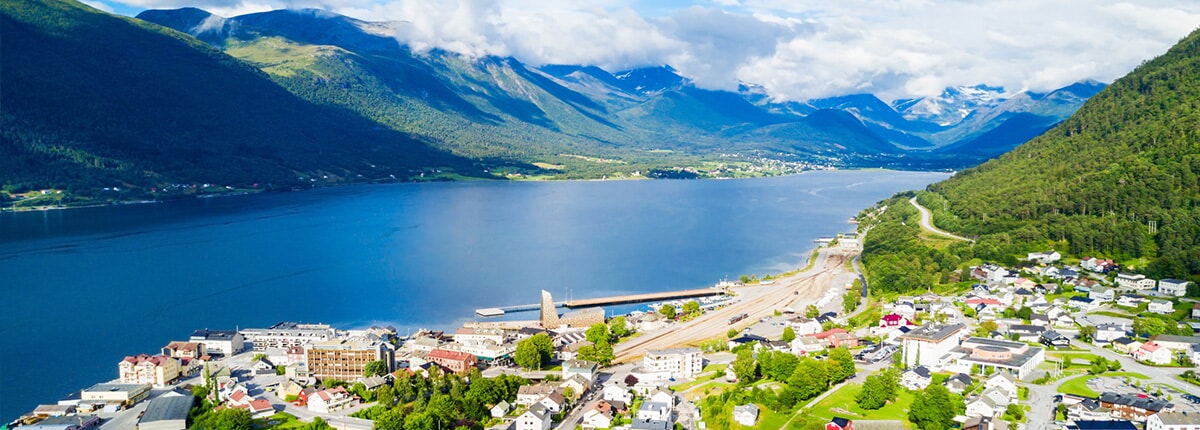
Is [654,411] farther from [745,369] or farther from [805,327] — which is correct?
[805,327]

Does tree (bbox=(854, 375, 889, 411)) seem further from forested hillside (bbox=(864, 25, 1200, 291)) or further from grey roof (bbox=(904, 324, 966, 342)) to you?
forested hillside (bbox=(864, 25, 1200, 291))

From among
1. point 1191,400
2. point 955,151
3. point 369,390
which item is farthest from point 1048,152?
point 955,151

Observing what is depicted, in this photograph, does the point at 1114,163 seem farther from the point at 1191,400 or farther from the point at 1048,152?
the point at 1191,400

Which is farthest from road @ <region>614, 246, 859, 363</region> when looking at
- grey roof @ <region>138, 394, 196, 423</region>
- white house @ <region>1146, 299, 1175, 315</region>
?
grey roof @ <region>138, 394, 196, 423</region>

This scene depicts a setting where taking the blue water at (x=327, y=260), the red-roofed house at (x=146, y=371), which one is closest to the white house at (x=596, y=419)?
the red-roofed house at (x=146, y=371)

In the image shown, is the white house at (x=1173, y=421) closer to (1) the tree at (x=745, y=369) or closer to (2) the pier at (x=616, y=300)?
(1) the tree at (x=745, y=369)

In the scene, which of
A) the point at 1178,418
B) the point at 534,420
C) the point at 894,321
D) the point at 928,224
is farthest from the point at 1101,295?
the point at 534,420

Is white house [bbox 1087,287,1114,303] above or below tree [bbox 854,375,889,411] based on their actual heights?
above
